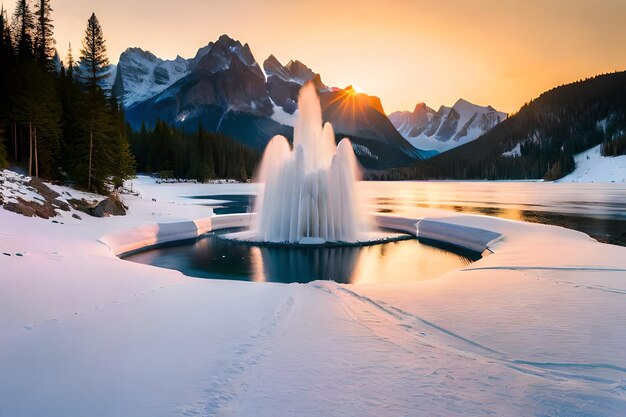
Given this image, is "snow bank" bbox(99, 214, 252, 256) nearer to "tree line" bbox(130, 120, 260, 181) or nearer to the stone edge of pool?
the stone edge of pool

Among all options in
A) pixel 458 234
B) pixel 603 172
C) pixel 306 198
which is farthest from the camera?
pixel 603 172

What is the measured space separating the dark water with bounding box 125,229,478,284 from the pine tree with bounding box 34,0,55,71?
52.1 m

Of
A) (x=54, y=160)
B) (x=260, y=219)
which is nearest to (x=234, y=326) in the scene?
(x=260, y=219)

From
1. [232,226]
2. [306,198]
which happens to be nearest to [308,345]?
[306,198]

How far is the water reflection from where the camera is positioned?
1755 cm

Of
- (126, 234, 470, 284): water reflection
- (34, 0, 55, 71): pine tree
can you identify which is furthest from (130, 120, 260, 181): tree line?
(126, 234, 470, 284): water reflection

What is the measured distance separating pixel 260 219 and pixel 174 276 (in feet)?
48.2

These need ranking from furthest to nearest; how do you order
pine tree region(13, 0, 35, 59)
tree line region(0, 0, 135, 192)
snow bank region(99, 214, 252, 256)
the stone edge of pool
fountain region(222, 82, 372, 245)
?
pine tree region(13, 0, 35, 59) → tree line region(0, 0, 135, 192) → fountain region(222, 82, 372, 245) → the stone edge of pool → snow bank region(99, 214, 252, 256)

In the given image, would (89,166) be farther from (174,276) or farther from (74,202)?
(174,276)

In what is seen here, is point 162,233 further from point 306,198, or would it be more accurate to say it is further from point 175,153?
point 175,153

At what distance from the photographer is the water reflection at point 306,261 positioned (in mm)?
17547

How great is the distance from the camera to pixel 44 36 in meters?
59.5

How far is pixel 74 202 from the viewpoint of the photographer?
30.2 meters

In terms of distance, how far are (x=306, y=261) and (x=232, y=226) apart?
14.8 m
